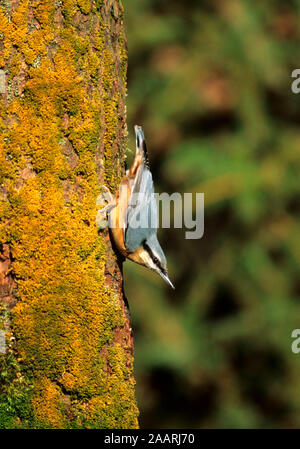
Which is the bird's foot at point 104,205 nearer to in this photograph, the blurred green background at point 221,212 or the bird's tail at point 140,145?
the bird's tail at point 140,145

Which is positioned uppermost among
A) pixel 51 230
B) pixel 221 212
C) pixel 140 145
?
pixel 140 145

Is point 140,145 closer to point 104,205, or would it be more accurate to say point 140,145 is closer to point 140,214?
point 140,214

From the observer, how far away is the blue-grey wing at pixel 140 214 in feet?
7.29

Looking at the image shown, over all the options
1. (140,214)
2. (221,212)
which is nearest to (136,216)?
(140,214)

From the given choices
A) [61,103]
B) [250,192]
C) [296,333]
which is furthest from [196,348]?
[61,103]

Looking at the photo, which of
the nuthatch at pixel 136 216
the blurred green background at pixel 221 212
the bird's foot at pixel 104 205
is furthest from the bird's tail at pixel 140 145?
the blurred green background at pixel 221 212

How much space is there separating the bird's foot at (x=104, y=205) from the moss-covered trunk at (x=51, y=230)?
0.08 ft

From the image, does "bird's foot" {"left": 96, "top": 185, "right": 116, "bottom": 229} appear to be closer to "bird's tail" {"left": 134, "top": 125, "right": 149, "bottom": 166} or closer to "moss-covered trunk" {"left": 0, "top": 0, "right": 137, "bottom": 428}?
"moss-covered trunk" {"left": 0, "top": 0, "right": 137, "bottom": 428}

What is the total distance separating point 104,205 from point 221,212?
2.28 meters

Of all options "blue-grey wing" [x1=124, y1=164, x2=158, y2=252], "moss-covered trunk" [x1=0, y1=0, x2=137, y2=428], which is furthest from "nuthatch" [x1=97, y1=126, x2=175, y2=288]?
"moss-covered trunk" [x1=0, y1=0, x2=137, y2=428]

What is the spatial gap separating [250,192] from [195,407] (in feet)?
5.11

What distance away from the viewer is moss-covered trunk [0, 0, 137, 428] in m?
1.98

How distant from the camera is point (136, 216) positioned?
2.25 meters

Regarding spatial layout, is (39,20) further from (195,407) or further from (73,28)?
Answer: (195,407)
